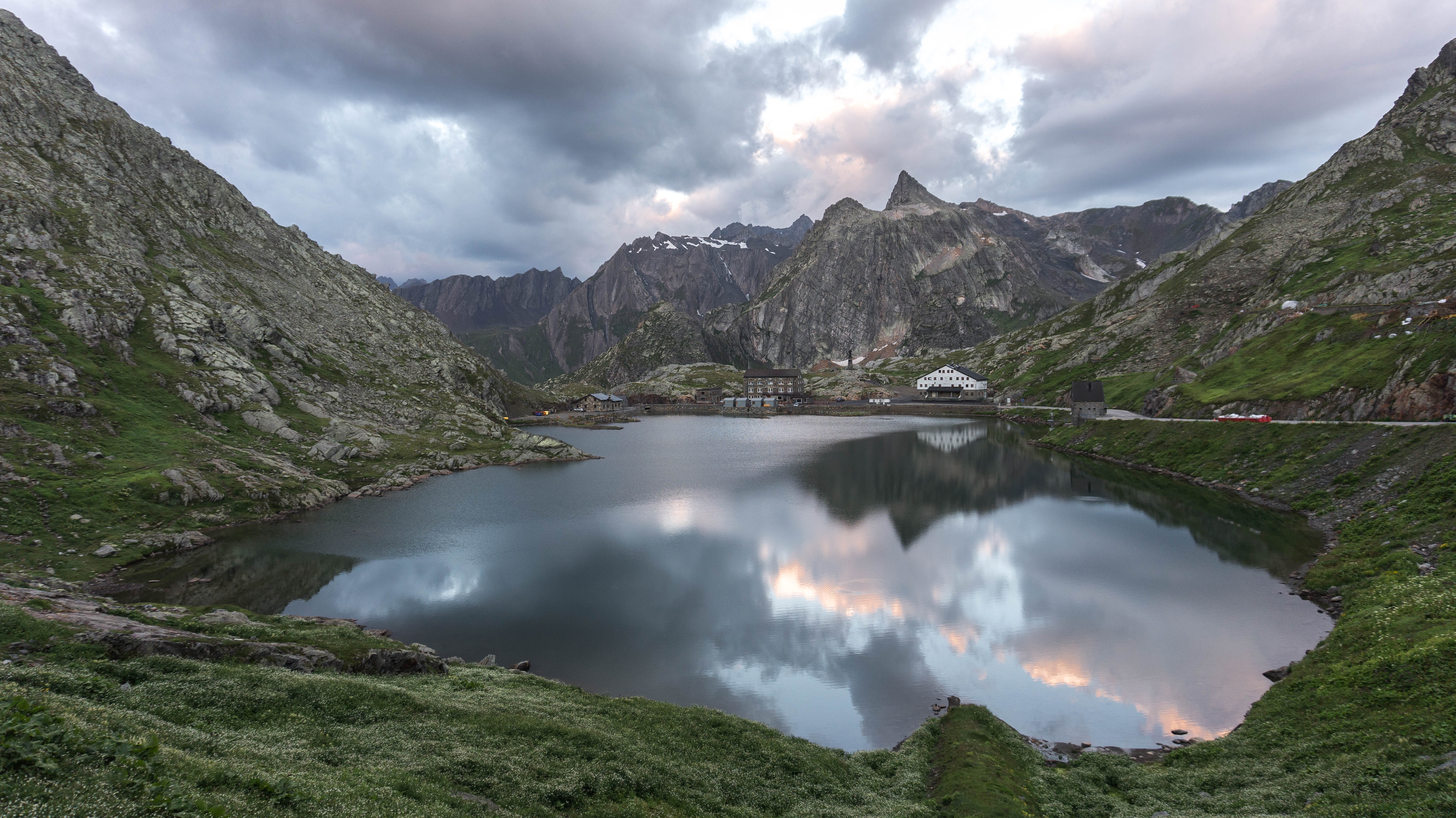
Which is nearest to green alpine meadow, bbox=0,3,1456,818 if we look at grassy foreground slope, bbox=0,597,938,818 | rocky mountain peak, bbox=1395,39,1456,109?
grassy foreground slope, bbox=0,597,938,818

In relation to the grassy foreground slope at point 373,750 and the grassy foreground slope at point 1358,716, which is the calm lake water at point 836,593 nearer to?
the grassy foreground slope at point 1358,716

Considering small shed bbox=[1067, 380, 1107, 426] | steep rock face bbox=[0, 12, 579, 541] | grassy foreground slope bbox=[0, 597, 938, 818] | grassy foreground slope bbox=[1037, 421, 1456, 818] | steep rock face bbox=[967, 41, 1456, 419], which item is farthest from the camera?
small shed bbox=[1067, 380, 1107, 426]

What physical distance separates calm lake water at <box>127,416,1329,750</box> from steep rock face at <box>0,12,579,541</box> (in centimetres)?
1204

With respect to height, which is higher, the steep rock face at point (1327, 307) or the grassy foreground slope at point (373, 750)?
the steep rock face at point (1327, 307)

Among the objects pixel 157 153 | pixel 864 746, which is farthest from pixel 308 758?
pixel 157 153

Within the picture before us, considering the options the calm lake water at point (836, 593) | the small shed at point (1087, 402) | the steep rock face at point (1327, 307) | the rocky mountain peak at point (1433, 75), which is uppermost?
the rocky mountain peak at point (1433, 75)

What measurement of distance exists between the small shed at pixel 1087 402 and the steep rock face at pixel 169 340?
121m

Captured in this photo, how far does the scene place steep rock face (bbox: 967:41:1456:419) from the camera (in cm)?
7031

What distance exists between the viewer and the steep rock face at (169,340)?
54.4 metres

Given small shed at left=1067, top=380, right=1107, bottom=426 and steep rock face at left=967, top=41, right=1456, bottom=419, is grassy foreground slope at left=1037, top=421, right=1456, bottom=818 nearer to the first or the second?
steep rock face at left=967, top=41, right=1456, bottom=419

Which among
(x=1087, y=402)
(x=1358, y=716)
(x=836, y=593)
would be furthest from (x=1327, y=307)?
(x=1358, y=716)

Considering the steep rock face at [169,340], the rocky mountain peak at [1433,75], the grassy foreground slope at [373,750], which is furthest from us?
the rocky mountain peak at [1433,75]

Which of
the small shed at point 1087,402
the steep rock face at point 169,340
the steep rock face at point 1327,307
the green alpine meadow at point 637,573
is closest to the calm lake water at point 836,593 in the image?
the green alpine meadow at point 637,573

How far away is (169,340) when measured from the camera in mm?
78062
